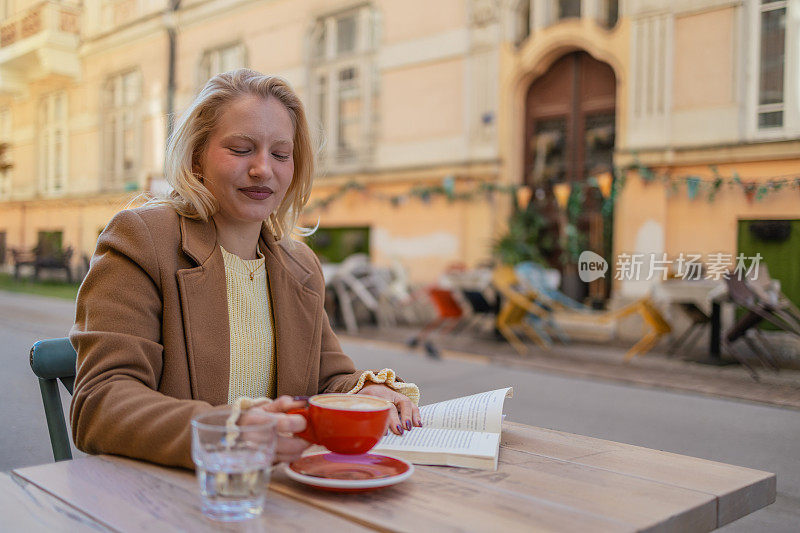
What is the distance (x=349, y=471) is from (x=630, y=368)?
6.11m

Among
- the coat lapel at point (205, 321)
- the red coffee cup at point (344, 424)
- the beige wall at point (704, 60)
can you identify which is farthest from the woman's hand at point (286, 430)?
the beige wall at point (704, 60)

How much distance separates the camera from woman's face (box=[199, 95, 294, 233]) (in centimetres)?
155

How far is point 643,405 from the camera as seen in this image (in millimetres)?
5223

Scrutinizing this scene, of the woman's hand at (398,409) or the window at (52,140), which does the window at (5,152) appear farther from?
the woman's hand at (398,409)

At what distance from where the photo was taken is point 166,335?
4.64ft

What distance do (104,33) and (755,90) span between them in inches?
225

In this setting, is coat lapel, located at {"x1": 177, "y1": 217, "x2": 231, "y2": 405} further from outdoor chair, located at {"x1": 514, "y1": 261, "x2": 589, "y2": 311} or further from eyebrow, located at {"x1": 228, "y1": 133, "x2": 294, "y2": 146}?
outdoor chair, located at {"x1": 514, "y1": 261, "x2": 589, "y2": 311}

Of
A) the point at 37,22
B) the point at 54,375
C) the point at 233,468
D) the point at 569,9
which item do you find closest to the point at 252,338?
the point at 54,375

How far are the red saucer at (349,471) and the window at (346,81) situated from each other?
Result: 33.5 feet

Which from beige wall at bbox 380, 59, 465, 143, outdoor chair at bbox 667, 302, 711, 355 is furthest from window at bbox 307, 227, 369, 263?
outdoor chair at bbox 667, 302, 711, 355

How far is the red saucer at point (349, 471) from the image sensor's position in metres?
0.99

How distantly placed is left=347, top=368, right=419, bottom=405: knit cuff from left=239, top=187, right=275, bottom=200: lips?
43cm

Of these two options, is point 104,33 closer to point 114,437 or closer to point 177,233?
point 177,233

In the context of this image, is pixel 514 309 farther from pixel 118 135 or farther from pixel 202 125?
pixel 202 125
